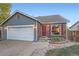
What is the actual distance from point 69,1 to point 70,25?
5.57ft

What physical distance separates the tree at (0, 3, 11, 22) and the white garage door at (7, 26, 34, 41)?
2.94ft

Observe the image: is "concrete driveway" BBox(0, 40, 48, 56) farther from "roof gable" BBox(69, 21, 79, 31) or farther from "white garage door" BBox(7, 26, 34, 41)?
"roof gable" BBox(69, 21, 79, 31)

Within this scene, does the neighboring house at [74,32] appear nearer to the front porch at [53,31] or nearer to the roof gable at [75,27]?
the roof gable at [75,27]

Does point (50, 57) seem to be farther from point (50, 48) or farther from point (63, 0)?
point (63, 0)

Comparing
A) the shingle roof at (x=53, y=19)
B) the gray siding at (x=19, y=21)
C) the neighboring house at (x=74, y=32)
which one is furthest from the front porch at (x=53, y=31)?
the gray siding at (x=19, y=21)

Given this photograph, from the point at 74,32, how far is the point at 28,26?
2.96m

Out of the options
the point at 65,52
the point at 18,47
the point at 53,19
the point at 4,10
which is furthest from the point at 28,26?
the point at 65,52

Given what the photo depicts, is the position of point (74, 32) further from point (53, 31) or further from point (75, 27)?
point (53, 31)

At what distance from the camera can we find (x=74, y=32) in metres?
14.2

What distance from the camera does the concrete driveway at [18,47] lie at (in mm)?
12336

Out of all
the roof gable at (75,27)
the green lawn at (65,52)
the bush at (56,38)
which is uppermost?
the roof gable at (75,27)

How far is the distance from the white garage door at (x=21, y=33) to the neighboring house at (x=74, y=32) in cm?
247

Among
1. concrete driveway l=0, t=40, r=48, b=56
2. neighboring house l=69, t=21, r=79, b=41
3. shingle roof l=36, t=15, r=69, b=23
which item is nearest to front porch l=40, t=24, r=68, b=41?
shingle roof l=36, t=15, r=69, b=23

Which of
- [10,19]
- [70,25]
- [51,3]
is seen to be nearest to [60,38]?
[70,25]
